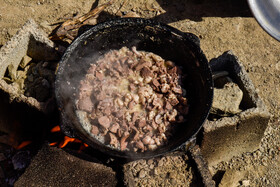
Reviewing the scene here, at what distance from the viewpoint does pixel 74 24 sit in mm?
3996

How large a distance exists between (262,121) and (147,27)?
1715 mm

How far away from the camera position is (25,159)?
3154 millimetres

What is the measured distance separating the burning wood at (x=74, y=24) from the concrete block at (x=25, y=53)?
1.54 feet

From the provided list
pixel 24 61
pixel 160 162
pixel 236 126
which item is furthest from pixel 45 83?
pixel 236 126

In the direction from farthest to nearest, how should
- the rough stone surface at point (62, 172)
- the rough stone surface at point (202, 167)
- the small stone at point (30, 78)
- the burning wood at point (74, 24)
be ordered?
the burning wood at point (74, 24) < the small stone at point (30, 78) < the rough stone surface at point (202, 167) < the rough stone surface at point (62, 172)

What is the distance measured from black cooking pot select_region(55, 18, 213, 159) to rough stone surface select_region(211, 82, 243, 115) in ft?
A: 0.84

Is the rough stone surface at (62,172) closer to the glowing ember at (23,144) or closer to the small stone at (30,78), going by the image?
the glowing ember at (23,144)

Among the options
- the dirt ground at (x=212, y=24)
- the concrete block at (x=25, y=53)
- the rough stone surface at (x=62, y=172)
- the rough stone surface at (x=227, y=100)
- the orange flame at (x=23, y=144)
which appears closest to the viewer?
the rough stone surface at (x=62, y=172)

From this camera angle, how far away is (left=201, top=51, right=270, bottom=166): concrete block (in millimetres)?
2840

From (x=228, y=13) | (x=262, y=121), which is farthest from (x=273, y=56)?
(x=262, y=121)

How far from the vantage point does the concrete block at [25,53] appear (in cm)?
280

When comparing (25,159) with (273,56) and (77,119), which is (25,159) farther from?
(273,56)

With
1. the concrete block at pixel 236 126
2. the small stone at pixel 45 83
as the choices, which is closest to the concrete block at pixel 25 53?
the small stone at pixel 45 83

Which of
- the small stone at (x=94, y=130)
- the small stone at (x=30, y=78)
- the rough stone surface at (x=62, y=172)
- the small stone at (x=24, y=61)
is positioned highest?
the small stone at (x=24, y=61)
